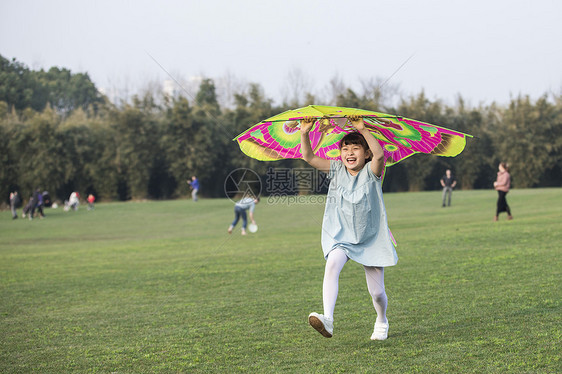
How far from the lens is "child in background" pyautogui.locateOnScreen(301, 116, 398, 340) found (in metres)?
4.78

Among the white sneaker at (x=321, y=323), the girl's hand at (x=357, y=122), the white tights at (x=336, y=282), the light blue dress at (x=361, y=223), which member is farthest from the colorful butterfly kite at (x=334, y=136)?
the white sneaker at (x=321, y=323)

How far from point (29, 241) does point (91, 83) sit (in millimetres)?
50780

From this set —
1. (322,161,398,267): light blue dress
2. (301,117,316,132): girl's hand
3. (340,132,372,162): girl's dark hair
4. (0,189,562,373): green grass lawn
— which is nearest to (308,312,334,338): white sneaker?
(0,189,562,373): green grass lawn

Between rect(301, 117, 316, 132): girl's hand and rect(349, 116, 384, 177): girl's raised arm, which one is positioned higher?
rect(301, 117, 316, 132): girl's hand

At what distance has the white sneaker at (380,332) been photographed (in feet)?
16.1

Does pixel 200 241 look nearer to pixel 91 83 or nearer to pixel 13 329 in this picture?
pixel 13 329

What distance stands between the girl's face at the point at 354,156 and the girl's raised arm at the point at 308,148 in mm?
252

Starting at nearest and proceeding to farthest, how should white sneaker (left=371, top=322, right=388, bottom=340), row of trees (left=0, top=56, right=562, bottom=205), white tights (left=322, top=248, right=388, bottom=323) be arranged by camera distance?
white tights (left=322, top=248, right=388, bottom=323) → white sneaker (left=371, top=322, right=388, bottom=340) → row of trees (left=0, top=56, right=562, bottom=205)

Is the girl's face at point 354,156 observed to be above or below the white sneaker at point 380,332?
above

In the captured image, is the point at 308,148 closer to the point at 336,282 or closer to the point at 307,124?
the point at 307,124

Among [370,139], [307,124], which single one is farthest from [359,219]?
[307,124]

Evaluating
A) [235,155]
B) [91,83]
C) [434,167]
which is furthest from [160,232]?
[91,83]

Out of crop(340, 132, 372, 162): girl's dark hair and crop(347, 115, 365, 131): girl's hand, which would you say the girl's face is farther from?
crop(347, 115, 365, 131): girl's hand

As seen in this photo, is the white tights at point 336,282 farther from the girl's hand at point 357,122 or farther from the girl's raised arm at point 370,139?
the girl's hand at point 357,122
